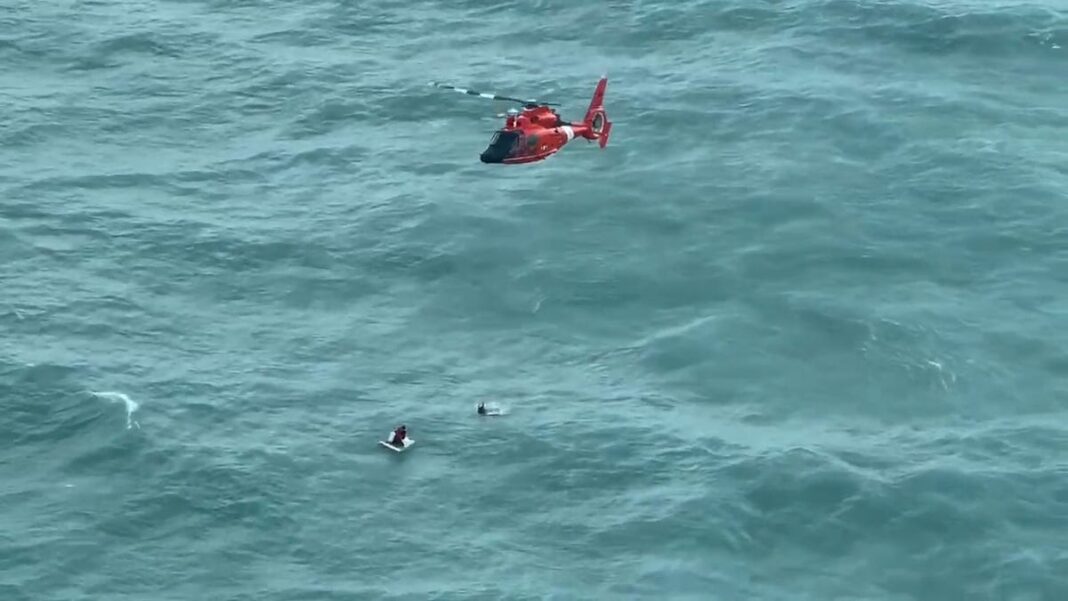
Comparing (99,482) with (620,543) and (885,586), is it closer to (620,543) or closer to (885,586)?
(620,543)

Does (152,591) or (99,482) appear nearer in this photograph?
(152,591)

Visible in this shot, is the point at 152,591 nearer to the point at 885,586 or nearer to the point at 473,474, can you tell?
the point at 473,474

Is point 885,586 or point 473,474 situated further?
point 473,474

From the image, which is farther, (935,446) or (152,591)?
(935,446)

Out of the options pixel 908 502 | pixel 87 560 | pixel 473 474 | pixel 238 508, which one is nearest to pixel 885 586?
pixel 908 502

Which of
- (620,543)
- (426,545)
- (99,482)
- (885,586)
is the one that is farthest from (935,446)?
(99,482)

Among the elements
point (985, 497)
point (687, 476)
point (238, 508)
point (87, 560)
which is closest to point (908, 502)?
point (985, 497)

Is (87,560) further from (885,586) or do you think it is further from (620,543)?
(885,586)
